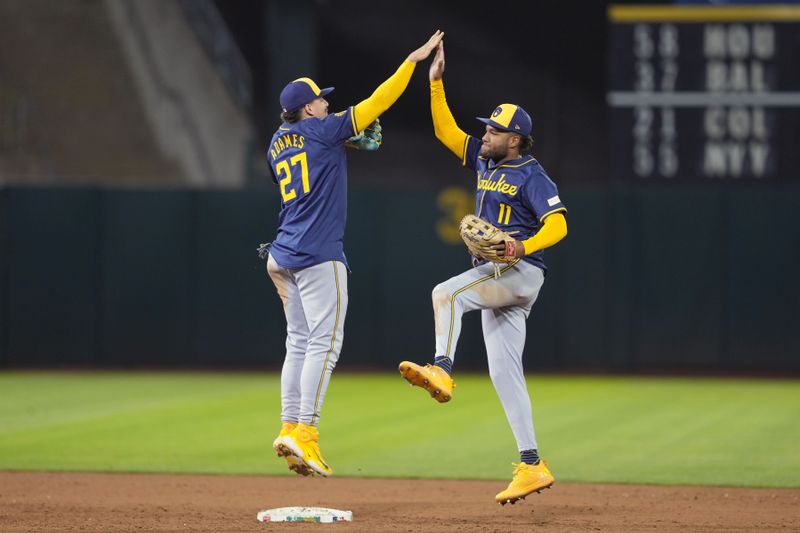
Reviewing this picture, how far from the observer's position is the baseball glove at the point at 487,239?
20.5ft

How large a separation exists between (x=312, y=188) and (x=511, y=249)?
1.08 meters

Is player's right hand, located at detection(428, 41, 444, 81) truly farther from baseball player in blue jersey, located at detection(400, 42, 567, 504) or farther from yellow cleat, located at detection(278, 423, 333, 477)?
yellow cleat, located at detection(278, 423, 333, 477)

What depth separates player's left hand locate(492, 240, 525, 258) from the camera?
6242mm

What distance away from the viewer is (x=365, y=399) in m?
12.8

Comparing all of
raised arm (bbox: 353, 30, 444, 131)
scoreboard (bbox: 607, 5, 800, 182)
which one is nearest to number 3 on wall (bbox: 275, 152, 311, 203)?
raised arm (bbox: 353, 30, 444, 131)

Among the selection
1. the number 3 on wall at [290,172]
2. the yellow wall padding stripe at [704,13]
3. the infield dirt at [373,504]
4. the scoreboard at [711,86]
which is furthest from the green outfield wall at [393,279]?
the number 3 on wall at [290,172]

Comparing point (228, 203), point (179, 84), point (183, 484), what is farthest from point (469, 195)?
point (183, 484)

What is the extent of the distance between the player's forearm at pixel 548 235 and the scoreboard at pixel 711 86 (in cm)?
792

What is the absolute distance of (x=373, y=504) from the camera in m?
7.10

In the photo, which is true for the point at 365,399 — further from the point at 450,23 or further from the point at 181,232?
the point at 450,23

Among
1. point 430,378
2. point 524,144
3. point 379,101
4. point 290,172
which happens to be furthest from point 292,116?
point 430,378

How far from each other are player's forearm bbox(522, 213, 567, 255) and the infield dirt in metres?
1.37

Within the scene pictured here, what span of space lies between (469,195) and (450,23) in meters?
5.72

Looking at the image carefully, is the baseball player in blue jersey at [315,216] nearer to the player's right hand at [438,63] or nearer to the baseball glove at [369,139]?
the baseball glove at [369,139]
